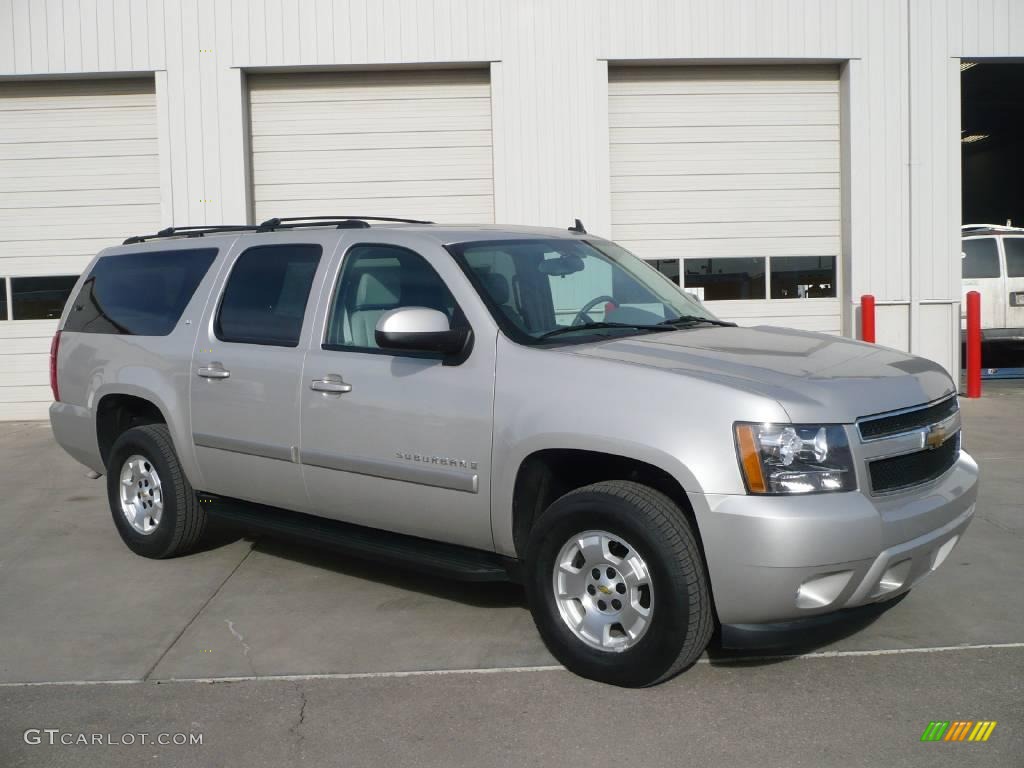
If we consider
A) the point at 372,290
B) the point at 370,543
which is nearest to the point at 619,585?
the point at 370,543

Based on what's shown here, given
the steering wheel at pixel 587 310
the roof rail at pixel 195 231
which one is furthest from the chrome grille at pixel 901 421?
the roof rail at pixel 195 231

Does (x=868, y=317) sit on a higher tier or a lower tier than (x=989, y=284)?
lower

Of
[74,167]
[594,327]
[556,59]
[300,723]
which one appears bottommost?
[300,723]

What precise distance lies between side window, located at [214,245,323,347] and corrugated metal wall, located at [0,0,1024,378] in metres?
6.85

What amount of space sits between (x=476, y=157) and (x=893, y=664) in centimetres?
933

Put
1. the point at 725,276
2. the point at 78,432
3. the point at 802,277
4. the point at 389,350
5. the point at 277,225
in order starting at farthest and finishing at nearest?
1. the point at 802,277
2. the point at 725,276
3. the point at 78,432
4. the point at 277,225
5. the point at 389,350

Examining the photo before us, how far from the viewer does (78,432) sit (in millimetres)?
6754

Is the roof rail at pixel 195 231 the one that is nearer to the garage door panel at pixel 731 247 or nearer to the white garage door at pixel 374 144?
the white garage door at pixel 374 144

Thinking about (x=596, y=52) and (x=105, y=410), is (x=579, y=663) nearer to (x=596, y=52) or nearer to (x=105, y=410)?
(x=105, y=410)

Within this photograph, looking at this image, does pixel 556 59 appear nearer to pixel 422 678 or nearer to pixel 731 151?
pixel 731 151

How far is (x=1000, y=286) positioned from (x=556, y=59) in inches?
299

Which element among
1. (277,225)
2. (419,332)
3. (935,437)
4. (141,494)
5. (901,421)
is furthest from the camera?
(141,494)

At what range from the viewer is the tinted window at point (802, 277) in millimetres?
13188

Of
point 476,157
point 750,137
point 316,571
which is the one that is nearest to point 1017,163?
point 750,137
